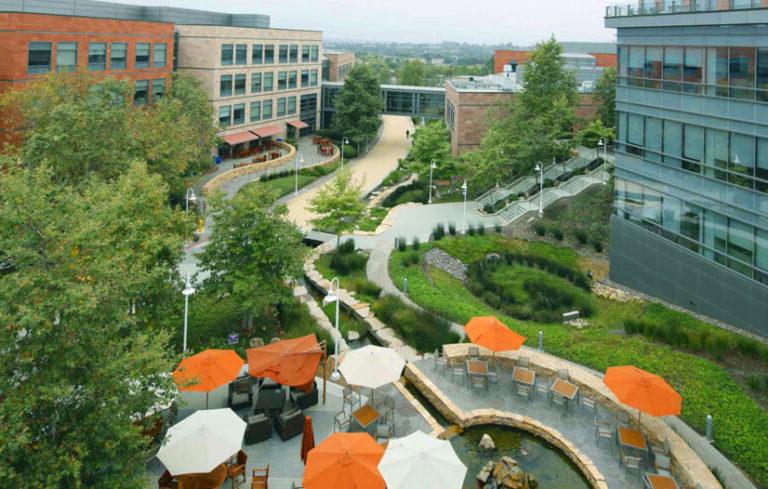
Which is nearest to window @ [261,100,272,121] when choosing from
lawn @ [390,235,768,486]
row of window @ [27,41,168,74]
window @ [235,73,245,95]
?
window @ [235,73,245,95]

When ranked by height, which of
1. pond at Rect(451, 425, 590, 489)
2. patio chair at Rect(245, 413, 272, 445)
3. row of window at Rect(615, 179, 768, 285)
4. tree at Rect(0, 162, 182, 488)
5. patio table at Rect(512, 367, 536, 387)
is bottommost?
pond at Rect(451, 425, 590, 489)

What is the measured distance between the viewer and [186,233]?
830 inches

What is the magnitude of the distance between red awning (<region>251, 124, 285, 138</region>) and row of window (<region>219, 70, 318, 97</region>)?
155 inches

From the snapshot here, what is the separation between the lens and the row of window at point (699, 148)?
20298 mm

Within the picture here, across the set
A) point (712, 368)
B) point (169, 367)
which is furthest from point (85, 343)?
point (712, 368)

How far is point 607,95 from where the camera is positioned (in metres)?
45.5

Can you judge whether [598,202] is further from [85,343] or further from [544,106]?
[85,343]

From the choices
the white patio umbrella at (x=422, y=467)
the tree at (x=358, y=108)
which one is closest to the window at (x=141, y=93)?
the tree at (x=358, y=108)

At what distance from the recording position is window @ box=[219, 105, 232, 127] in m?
54.5

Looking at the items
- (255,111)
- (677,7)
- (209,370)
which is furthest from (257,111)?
(209,370)

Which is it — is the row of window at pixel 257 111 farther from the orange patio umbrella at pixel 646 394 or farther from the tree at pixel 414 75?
the tree at pixel 414 75

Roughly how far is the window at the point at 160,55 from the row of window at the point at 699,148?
3861 centimetres

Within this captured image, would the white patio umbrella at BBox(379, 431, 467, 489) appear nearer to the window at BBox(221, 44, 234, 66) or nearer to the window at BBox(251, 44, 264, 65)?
the window at BBox(221, 44, 234, 66)

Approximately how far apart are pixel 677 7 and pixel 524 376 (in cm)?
1743
